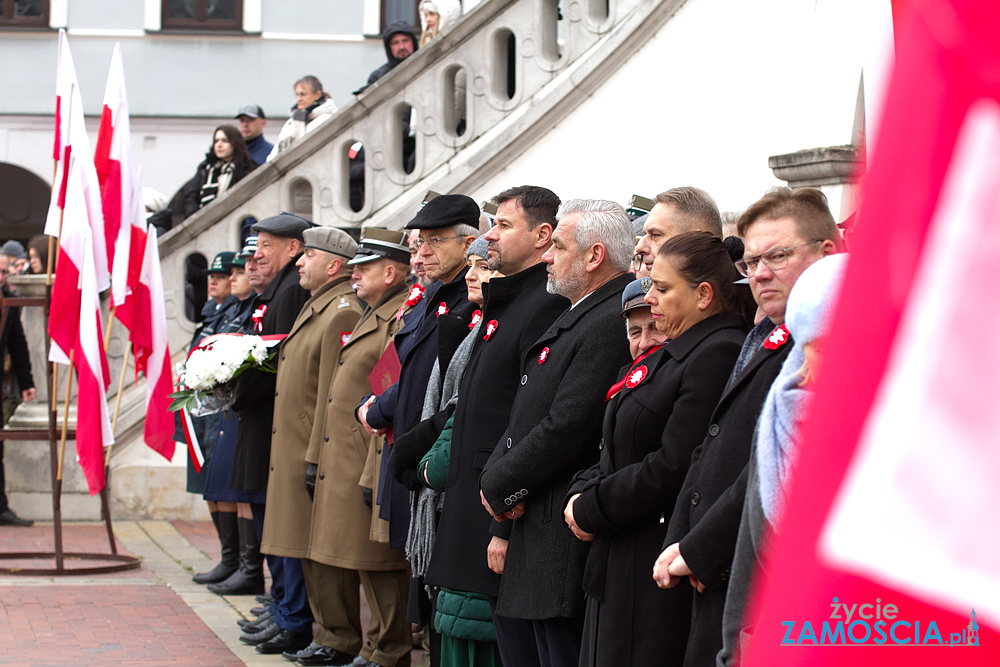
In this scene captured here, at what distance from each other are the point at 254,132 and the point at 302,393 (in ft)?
19.5

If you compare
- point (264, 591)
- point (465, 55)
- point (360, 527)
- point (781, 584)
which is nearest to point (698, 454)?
point (781, 584)

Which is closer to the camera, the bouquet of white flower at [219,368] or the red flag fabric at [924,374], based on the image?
the red flag fabric at [924,374]

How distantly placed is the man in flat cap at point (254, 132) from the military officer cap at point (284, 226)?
4226mm

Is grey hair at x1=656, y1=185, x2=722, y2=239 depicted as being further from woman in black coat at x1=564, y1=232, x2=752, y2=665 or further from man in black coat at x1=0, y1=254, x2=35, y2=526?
man in black coat at x1=0, y1=254, x2=35, y2=526

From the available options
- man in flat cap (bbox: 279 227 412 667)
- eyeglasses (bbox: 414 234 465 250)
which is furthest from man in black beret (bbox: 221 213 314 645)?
eyeglasses (bbox: 414 234 465 250)

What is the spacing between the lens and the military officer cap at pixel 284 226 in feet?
27.5

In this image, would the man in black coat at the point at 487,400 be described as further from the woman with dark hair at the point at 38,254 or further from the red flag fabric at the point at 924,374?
the woman with dark hair at the point at 38,254

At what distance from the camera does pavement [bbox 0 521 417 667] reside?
277 inches

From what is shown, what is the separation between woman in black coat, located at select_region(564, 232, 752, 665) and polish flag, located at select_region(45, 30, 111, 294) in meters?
5.86

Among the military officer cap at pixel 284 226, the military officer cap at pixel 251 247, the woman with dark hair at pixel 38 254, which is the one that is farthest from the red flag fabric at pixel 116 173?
the woman with dark hair at pixel 38 254

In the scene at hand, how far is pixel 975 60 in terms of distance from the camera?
2.26 ft

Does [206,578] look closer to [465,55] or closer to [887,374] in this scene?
[465,55]

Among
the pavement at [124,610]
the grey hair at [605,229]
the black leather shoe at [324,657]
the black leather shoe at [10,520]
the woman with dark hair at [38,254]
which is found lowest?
the pavement at [124,610]

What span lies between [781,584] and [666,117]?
28.5ft
